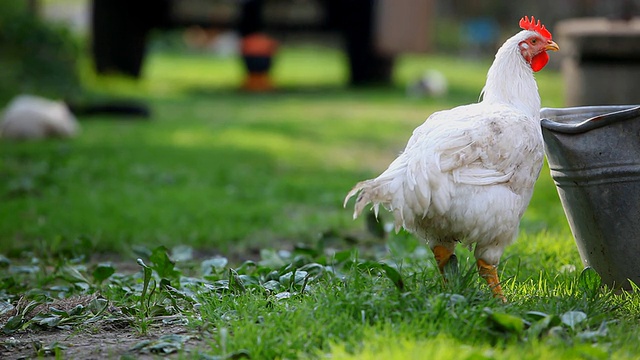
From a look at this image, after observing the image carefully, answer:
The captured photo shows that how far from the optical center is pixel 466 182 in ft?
11.0

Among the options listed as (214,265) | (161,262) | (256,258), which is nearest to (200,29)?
(256,258)

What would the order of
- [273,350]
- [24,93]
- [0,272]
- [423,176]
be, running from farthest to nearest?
1. [24,93]
2. [0,272]
3. [423,176]
4. [273,350]

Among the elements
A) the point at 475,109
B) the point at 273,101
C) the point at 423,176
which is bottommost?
the point at 273,101

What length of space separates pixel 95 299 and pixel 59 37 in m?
9.24

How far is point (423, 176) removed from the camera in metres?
3.29

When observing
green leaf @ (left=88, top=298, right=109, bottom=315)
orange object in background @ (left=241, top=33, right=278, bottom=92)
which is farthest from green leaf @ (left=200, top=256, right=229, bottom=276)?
orange object in background @ (left=241, top=33, right=278, bottom=92)

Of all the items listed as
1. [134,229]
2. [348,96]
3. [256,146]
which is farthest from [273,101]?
[134,229]

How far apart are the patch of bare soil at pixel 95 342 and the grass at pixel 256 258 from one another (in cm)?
1

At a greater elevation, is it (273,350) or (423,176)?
(423,176)

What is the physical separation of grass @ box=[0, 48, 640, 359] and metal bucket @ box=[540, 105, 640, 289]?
123mm

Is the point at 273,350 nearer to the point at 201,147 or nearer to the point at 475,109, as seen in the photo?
the point at 475,109

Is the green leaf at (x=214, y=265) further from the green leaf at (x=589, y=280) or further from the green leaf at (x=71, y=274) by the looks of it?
the green leaf at (x=589, y=280)

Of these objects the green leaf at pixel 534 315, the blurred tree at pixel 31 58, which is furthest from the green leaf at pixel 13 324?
the blurred tree at pixel 31 58

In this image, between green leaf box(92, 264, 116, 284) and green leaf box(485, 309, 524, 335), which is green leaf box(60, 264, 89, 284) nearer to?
green leaf box(92, 264, 116, 284)
